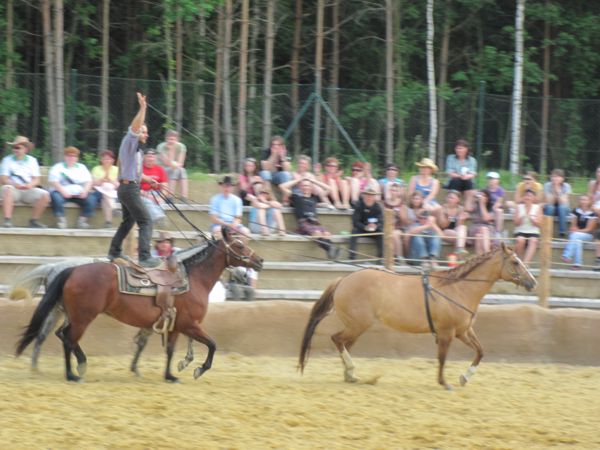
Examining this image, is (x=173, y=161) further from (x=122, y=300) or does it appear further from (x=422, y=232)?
(x=122, y=300)

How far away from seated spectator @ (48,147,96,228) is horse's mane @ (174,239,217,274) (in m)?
4.44

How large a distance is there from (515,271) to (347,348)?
1968mm

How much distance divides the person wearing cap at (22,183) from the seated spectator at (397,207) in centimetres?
488

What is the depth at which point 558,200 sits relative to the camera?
16.0 m

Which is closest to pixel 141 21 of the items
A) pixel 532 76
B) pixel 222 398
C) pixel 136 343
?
pixel 532 76

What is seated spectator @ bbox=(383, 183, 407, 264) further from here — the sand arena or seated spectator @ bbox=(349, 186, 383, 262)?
the sand arena

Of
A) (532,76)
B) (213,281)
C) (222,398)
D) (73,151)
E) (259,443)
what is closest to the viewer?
(259,443)

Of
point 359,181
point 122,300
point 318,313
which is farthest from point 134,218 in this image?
point 359,181

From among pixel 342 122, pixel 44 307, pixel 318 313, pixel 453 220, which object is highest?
pixel 342 122

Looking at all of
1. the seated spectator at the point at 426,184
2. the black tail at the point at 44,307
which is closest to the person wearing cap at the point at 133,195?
the black tail at the point at 44,307

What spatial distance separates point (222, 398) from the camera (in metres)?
9.74

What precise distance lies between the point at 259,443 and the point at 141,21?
58.3ft

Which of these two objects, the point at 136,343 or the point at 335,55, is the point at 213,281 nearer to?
the point at 136,343

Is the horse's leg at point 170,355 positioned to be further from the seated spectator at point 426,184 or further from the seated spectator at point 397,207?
the seated spectator at point 426,184
